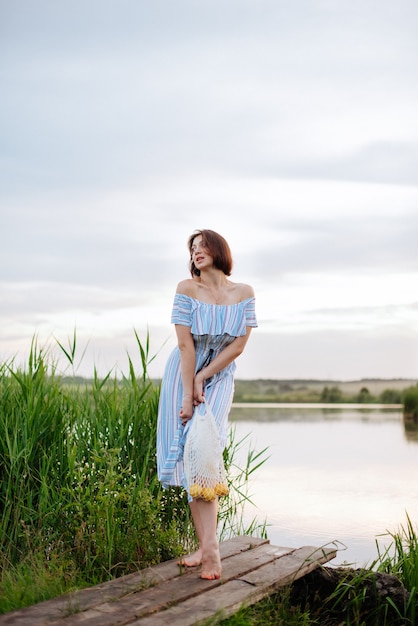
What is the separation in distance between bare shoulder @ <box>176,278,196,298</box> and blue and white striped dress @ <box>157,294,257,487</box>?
3cm

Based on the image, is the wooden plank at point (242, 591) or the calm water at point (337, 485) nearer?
the wooden plank at point (242, 591)

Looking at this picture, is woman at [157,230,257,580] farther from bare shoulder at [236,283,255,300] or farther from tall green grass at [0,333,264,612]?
tall green grass at [0,333,264,612]

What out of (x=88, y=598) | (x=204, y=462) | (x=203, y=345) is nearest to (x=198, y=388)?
(x=203, y=345)

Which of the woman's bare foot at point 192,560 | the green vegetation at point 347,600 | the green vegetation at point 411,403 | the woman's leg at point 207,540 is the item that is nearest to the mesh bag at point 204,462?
the woman's leg at point 207,540

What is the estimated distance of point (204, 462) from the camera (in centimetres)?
340

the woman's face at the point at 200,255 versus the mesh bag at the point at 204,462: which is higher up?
the woman's face at the point at 200,255

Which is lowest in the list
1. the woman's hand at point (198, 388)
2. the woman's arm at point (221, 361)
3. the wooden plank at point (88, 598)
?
the wooden plank at point (88, 598)

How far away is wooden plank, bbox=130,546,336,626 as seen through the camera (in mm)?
2779

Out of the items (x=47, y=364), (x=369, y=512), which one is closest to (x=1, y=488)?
(x=47, y=364)

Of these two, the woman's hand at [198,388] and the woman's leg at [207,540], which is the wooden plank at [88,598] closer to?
the woman's leg at [207,540]

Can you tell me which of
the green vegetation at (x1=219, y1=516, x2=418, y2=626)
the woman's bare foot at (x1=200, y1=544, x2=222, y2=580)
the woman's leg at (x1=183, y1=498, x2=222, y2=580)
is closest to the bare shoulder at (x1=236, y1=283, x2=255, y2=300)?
the woman's leg at (x1=183, y1=498, x2=222, y2=580)

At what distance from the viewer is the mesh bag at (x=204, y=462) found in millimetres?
3375

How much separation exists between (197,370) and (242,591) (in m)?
1.17

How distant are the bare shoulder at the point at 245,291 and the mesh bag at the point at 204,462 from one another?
2.31 ft
